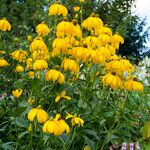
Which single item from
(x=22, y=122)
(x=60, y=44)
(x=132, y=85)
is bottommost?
(x=22, y=122)

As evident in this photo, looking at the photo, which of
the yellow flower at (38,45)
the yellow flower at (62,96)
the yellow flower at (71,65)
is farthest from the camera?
the yellow flower at (38,45)

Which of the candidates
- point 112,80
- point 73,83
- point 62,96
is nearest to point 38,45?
point 73,83

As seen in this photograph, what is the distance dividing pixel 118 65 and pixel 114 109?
0.59 meters

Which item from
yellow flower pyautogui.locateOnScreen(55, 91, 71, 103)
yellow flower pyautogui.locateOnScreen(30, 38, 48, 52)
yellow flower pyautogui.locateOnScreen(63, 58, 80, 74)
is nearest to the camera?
yellow flower pyautogui.locateOnScreen(55, 91, 71, 103)

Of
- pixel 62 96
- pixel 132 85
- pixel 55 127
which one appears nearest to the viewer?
pixel 55 127

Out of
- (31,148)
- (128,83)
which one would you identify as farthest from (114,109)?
→ (31,148)

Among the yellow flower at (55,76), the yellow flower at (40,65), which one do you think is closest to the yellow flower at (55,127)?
the yellow flower at (55,76)

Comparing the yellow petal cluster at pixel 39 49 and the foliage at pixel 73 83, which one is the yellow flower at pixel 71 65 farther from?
the yellow petal cluster at pixel 39 49

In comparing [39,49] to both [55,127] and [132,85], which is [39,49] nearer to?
[132,85]

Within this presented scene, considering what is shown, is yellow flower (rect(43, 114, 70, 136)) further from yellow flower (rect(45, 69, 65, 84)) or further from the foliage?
yellow flower (rect(45, 69, 65, 84))

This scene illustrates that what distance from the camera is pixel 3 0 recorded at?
42.1ft

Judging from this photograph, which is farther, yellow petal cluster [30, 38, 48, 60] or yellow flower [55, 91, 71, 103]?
yellow petal cluster [30, 38, 48, 60]

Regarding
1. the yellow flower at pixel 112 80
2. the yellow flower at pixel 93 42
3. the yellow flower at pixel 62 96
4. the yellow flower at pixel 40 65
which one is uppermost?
the yellow flower at pixel 93 42

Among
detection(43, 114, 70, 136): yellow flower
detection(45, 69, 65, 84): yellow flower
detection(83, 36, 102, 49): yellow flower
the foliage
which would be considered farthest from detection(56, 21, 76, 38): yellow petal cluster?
detection(43, 114, 70, 136): yellow flower
